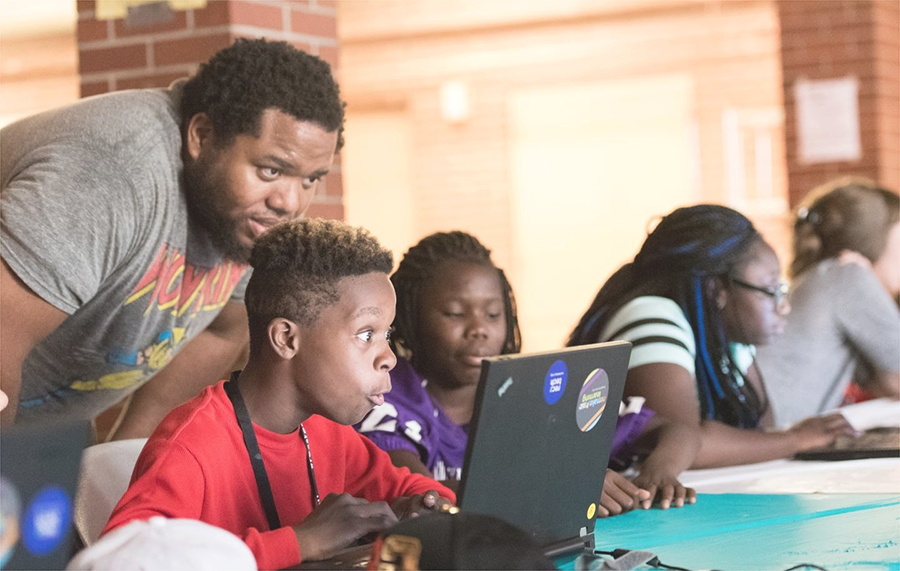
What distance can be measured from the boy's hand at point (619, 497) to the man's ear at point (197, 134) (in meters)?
1.23

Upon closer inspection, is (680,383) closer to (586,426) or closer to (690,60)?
(586,426)

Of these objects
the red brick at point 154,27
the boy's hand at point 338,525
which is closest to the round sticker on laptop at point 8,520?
the boy's hand at point 338,525

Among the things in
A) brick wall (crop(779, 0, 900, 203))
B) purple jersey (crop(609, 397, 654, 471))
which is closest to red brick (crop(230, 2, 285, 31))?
purple jersey (crop(609, 397, 654, 471))

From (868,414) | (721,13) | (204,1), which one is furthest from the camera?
(721,13)

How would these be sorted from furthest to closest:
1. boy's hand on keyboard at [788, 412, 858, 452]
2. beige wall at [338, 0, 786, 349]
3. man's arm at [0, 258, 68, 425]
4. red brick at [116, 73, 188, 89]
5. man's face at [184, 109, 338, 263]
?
beige wall at [338, 0, 786, 349], red brick at [116, 73, 188, 89], boy's hand on keyboard at [788, 412, 858, 452], man's face at [184, 109, 338, 263], man's arm at [0, 258, 68, 425]

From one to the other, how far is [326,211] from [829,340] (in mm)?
1954

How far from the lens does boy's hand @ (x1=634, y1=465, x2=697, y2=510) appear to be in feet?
8.71

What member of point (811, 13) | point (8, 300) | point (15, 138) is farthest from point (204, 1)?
point (811, 13)

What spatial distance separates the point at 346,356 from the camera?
2.16 meters

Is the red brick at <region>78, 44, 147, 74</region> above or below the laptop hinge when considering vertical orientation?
above

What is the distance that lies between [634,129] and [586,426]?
977 centimetres

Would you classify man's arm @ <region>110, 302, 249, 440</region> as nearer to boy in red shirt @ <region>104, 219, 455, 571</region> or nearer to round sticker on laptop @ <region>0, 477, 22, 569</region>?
boy in red shirt @ <region>104, 219, 455, 571</region>

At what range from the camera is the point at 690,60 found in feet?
37.0

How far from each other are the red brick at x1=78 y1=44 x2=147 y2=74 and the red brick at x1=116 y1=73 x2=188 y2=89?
4cm
